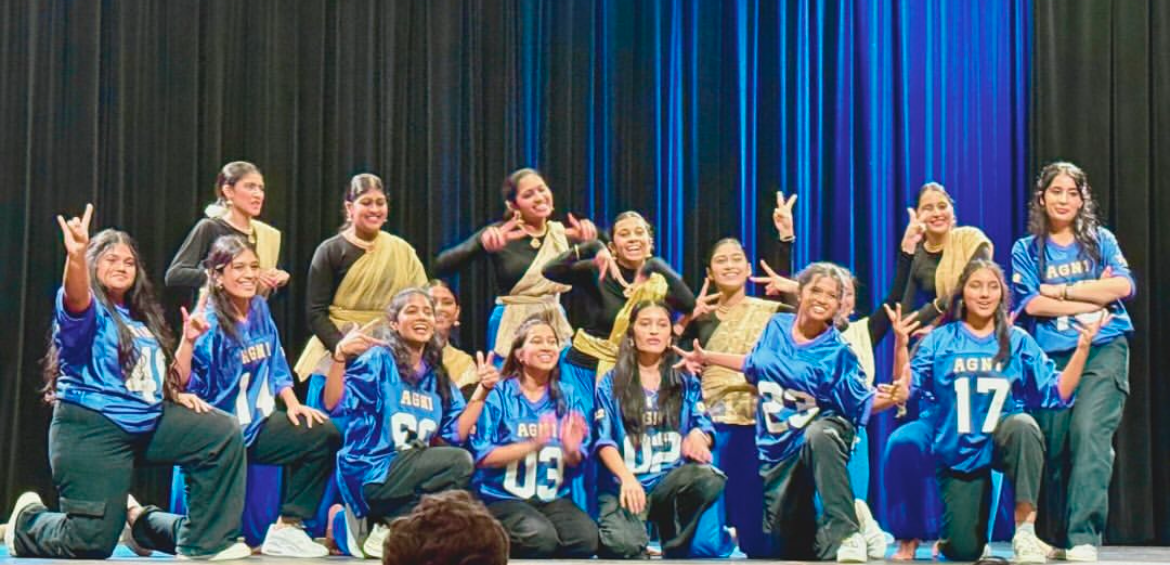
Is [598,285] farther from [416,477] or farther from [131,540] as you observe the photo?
[131,540]

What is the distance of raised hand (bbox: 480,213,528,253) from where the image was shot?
6.54m

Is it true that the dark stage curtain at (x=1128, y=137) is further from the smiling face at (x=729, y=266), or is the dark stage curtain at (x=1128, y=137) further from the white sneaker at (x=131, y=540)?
the white sneaker at (x=131, y=540)

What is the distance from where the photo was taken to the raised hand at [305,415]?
5949 millimetres

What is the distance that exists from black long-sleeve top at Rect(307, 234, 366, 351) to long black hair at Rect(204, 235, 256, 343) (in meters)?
0.52

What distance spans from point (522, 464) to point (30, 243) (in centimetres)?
273

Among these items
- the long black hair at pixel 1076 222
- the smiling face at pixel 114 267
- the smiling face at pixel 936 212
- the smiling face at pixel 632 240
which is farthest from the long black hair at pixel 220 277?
the long black hair at pixel 1076 222

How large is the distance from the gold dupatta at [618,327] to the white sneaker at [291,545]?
1.29 m

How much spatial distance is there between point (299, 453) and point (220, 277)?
2.36 ft

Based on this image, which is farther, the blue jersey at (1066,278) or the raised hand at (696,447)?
the blue jersey at (1066,278)

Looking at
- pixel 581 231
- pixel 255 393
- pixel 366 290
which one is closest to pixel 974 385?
pixel 581 231

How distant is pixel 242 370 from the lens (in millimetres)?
5953

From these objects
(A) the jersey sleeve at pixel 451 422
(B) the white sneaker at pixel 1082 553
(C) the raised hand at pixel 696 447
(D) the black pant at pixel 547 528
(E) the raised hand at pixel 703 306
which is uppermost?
(E) the raised hand at pixel 703 306

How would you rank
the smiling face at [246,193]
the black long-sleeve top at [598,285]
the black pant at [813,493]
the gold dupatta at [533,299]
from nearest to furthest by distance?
the black pant at [813,493] → the smiling face at [246,193] → the black long-sleeve top at [598,285] → the gold dupatta at [533,299]

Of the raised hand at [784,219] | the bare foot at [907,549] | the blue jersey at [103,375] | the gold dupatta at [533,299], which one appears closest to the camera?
the blue jersey at [103,375]
